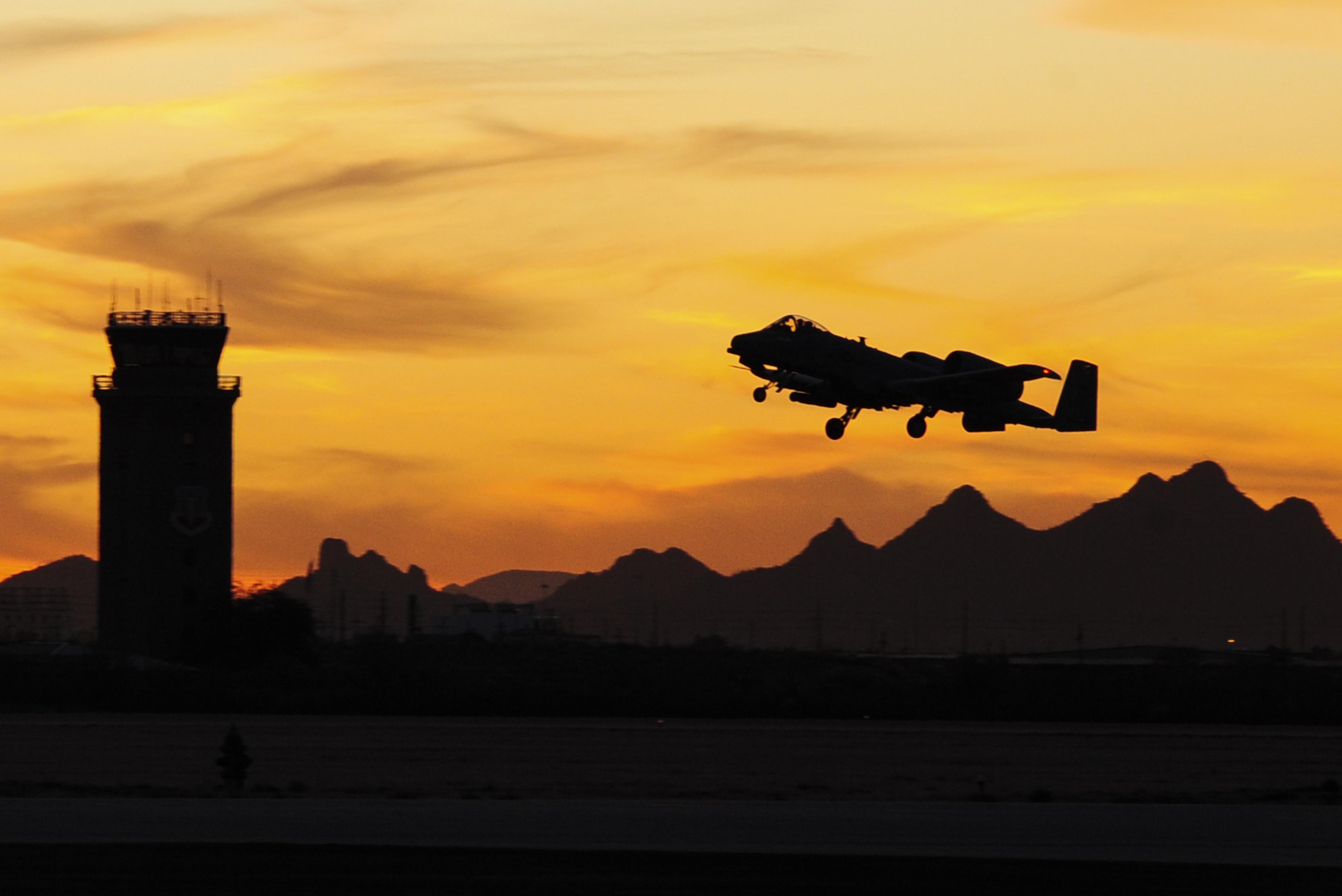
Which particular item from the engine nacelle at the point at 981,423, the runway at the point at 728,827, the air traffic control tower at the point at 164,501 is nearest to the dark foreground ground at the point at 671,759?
the runway at the point at 728,827

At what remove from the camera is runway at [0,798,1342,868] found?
146 feet

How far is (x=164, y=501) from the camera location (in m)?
134

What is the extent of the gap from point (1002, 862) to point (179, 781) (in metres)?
31.2

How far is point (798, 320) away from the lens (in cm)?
5528

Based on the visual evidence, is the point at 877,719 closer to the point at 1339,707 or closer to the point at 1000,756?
the point at 1000,756

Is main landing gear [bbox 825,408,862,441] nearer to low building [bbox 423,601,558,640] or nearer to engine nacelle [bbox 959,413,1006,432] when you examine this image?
engine nacelle [bbox 959,413,1006,432]

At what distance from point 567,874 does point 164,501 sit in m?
100

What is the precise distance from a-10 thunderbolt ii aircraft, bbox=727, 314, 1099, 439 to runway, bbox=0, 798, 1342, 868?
37.8 feet

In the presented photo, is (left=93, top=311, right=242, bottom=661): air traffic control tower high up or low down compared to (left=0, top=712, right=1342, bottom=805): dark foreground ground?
up

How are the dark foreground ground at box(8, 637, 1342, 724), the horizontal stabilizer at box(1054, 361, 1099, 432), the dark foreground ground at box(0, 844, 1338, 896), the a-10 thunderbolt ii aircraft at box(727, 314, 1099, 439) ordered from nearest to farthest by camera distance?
the dark foreground ground at box(0, 844, 1338, 896), the a-10 thunderbolt ii aircraft at box(727, 314, 1099, 439), the horizontal stabilizer at box(1054, 361, 1099, 432), the dark foreground ground at box(8, 637, 1342, 724)

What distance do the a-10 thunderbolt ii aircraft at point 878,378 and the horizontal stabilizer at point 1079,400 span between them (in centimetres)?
533

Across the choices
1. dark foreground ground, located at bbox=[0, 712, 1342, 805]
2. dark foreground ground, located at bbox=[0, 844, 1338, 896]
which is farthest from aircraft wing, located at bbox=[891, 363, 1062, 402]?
dark foreground ground, located at bbox=[0, 844, 1338, 896]

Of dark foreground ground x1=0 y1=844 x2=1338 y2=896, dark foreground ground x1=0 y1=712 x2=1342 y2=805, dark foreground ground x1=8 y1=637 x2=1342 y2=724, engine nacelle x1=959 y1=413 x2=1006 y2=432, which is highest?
engine nacelle x1=959 y1=413 x2=1006 y2=432

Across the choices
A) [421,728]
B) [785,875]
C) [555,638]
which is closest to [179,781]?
[421,728]
